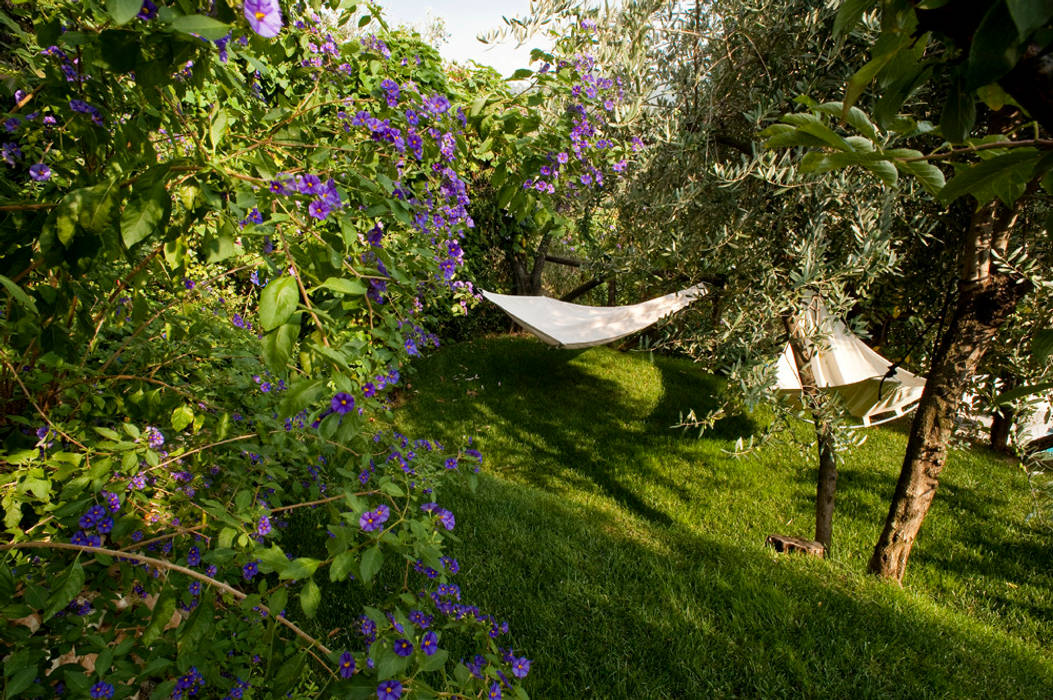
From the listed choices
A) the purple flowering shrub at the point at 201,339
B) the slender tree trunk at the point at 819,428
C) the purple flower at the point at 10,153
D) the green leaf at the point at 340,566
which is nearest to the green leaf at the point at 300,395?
the purple flowering shrub at the point at 201,339

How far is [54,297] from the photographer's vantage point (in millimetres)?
956

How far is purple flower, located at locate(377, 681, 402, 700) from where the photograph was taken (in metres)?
0.92

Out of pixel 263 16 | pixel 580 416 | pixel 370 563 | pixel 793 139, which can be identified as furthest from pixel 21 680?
pixel 580 416

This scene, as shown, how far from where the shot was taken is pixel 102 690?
1031mm

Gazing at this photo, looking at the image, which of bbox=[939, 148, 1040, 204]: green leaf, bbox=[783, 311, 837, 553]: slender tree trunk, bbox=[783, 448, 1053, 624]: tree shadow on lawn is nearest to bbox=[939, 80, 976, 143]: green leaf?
bbox=[939, 148, 1040, 204]: green leaf

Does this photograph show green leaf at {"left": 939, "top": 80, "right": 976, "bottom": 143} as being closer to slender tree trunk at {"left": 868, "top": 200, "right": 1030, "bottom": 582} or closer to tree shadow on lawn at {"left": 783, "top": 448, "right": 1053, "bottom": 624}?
slender tree trunk at {"left": 868, "top": 200, "right": 1030, "bottom": 582}

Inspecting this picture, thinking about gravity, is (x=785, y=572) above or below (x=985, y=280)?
below

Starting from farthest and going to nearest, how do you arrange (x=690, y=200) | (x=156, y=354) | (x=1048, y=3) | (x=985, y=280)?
(x=690, y=200) → (x=985, y=280) → (x=156, y=354) → (x=1048, y=3)

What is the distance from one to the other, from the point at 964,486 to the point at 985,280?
3187mm

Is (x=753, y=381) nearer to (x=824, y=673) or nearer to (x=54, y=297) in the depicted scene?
(x=824, y=673)

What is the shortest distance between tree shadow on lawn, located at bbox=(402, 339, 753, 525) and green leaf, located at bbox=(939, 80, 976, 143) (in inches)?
154

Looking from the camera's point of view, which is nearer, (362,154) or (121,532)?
(121,532)

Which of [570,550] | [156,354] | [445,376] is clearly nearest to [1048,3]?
[156,354]

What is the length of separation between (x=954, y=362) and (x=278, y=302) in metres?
2.91
